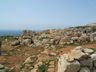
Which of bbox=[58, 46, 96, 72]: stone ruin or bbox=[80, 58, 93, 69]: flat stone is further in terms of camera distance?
bbox=[80, 58, 93, 69]: flat stone

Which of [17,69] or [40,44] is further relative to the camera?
[40,44]

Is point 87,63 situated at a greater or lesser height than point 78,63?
lesser

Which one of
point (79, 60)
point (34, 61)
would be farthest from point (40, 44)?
point (79, 60)

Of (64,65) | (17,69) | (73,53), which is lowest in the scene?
(17,69)

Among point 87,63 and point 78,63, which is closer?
point 78,63

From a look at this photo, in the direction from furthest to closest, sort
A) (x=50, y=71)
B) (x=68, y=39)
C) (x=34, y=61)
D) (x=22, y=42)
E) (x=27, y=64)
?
(x=22, y=42), (x=68, y=39), (x=34, y=61), (x=27, y=64), (x=50, y=71)

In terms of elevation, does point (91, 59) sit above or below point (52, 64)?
A: above

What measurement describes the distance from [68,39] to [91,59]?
25.1 ft

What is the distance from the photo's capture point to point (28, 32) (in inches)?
1009

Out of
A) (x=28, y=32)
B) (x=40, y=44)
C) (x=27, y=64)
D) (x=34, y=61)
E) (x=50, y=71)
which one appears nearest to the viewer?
(x=50, y=71)

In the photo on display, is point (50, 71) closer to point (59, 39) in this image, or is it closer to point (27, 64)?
point (27, 64)

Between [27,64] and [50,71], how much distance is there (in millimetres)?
2511

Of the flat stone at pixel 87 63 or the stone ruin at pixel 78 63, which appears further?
the flat stone at pixel 87 63

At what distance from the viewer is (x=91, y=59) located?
21.2ft
